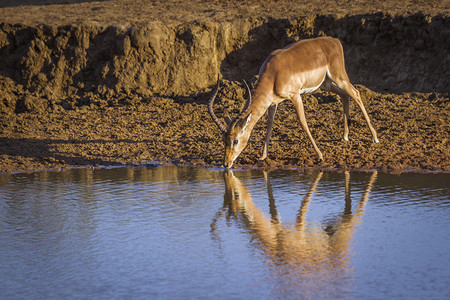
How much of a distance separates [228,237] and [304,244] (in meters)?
0.81

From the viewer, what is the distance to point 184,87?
16.4 meters

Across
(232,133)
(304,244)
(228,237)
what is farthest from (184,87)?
(304,244)

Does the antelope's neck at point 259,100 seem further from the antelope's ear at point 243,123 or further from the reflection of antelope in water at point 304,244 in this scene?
the reflection of antelope in water at point 304,244

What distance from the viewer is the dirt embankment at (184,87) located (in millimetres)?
11742

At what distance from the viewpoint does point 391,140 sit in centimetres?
1161

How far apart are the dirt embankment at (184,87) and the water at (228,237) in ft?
7.27

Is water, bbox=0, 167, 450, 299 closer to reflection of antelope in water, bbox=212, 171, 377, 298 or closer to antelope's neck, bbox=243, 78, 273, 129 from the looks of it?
reflection of antelope in water, bbox=212, 171, 377, 298

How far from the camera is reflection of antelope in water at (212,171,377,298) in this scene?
504 centimetres

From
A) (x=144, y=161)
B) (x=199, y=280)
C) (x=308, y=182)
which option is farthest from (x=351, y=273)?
(x=144, y=161)

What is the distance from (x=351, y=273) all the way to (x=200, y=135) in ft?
25.4

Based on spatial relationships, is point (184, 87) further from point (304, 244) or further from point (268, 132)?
point (304, 244)

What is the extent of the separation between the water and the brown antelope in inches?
30.2

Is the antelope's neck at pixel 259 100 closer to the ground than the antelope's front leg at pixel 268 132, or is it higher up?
higher up

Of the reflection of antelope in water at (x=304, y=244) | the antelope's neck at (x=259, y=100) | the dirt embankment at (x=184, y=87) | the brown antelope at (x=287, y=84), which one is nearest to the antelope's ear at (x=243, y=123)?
the brown antelope at (x=287, y=84)
